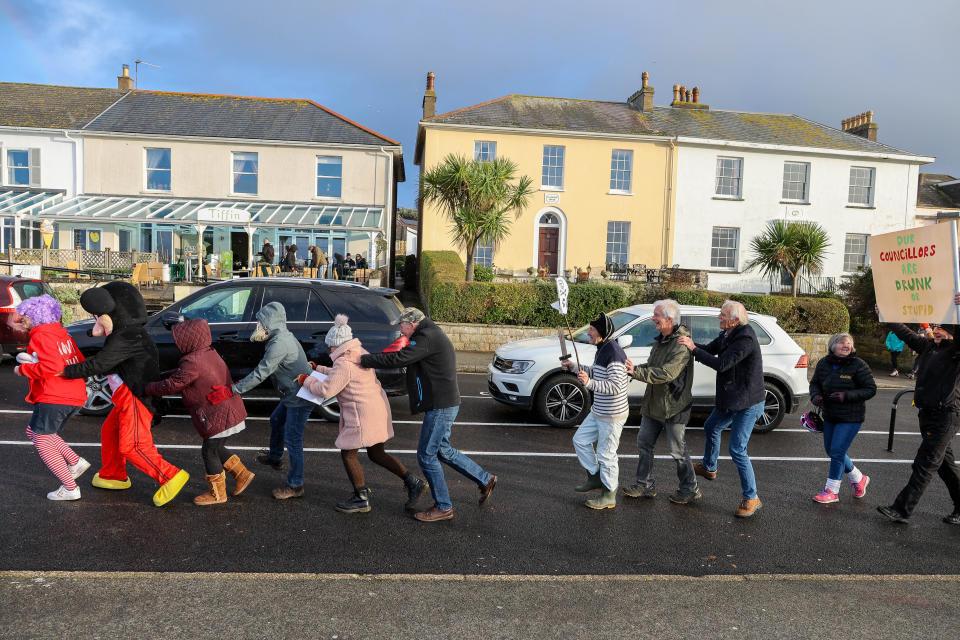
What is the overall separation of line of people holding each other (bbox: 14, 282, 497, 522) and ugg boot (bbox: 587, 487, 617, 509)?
0.98m

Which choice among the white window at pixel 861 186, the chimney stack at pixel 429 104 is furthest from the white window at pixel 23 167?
the white window at pixel 861 186

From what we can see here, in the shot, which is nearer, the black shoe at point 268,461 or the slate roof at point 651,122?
the black shoe at point 268,461

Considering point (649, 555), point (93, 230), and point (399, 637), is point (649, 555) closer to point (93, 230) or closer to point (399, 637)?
point (399, 637)

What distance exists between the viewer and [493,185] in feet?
69.8

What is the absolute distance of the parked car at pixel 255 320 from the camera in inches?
325

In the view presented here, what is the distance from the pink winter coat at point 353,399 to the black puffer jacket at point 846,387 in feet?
12.6

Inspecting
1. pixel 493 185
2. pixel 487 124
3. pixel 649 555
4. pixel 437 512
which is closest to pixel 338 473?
pixel 437 512

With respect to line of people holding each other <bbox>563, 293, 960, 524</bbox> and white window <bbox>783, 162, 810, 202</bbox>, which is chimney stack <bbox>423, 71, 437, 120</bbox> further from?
line of people holding each other <bbox>563, 293, 960, 524</bbox>

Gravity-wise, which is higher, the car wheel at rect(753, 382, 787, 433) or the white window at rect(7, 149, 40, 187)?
the white window at rect(7, 149, 40, 187)

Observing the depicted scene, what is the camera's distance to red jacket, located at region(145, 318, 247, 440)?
5.04m

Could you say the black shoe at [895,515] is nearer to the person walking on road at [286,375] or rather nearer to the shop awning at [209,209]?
the person walking on road at [286,375]

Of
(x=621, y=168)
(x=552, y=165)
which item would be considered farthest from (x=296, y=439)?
(x=621, y=168)

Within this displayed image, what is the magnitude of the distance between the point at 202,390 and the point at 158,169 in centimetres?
2634

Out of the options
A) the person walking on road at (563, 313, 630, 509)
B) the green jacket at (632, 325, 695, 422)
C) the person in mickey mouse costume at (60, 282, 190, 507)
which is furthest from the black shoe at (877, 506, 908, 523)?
the person in mickey mouse costume at (60, 282, 190, 507)
